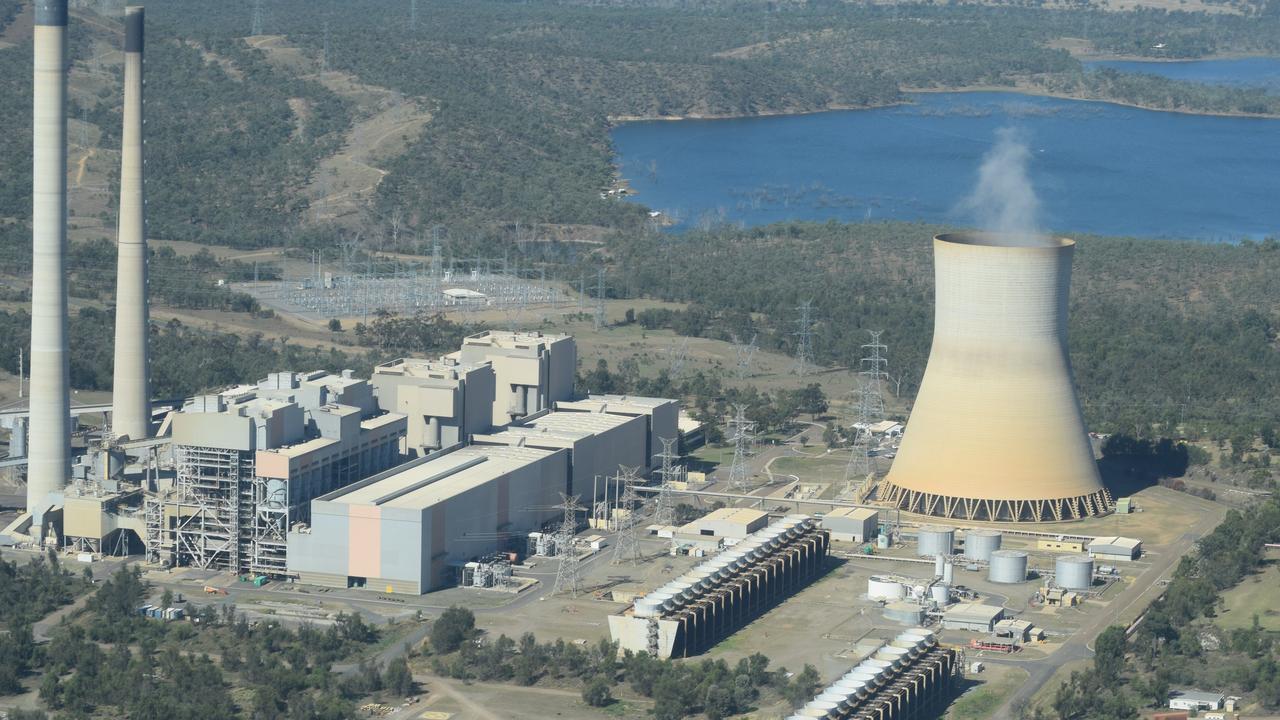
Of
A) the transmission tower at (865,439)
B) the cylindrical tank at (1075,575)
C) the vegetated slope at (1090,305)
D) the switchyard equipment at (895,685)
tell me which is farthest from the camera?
the vegetated slope at (1090,305)

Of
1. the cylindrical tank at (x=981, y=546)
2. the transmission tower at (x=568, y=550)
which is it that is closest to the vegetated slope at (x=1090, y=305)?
the cylindrical tank at (x=981, y=546)

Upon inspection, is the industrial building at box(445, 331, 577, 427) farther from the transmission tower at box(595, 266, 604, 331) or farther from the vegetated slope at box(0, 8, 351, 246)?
the vegetated slope at box(0, 8, 351, 246)

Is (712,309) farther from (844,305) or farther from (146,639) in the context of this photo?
(146,639)

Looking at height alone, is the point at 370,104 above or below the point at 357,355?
above

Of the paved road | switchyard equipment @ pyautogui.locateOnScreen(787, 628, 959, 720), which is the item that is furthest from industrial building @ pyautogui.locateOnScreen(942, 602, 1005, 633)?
switchyard equipment @ pyautogui.locateOnScreen(787, 628, 959, 720)

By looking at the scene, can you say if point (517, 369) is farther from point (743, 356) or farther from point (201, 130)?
point (201, 130)

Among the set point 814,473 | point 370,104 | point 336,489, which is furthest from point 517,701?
point 370,104

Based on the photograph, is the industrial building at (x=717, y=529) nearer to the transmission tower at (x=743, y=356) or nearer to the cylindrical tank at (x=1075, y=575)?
the cylindrical tank at (x=1075, y=575)
